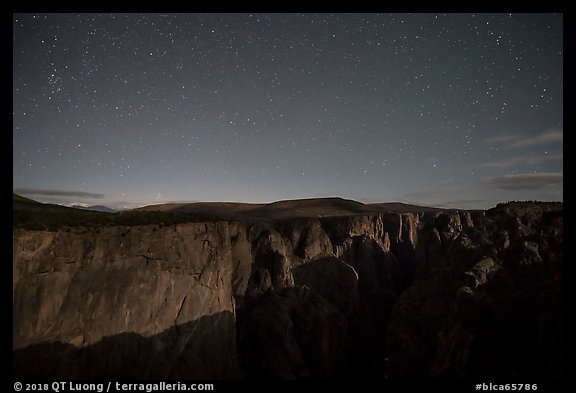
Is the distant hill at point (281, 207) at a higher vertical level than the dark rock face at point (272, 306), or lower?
higher

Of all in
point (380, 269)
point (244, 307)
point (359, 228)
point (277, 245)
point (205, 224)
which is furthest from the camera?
point (359, 228)

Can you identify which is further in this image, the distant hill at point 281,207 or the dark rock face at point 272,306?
the distant hill at point 281,207

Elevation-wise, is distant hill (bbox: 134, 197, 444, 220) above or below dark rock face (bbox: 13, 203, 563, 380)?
above


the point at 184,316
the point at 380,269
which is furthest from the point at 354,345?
the point at 184,316

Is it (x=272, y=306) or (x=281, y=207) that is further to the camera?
(x=281, y=207)

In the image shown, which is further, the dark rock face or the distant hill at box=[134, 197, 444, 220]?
the distant hill at box=[134, 197, 444, 220]

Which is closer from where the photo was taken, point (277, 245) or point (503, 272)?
point (503, 272)

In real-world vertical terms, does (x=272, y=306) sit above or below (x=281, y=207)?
below
